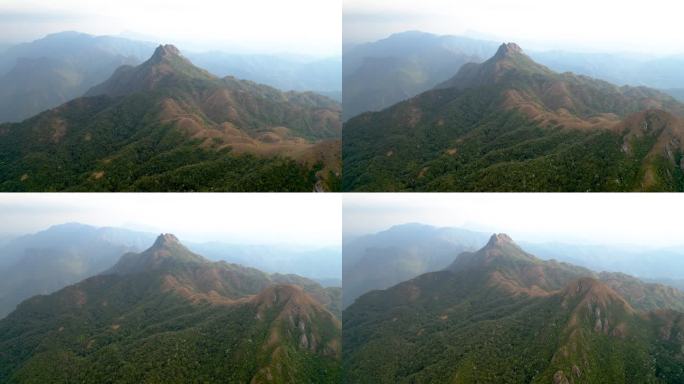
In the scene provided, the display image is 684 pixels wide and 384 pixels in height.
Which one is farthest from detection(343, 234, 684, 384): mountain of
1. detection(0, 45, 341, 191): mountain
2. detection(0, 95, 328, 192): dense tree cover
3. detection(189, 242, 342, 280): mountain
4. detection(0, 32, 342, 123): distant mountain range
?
detection(0, 32, 342, 123): distant mountain range

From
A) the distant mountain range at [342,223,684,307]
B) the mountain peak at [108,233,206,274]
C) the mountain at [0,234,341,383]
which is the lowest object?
the mountain at [0,234,341,383]

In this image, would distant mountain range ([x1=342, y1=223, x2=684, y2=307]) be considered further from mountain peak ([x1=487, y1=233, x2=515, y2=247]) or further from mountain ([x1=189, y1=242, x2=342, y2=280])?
mountain ([x1=189, y1=242, x2=342, y2=280])

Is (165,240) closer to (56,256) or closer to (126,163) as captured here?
(56,256)

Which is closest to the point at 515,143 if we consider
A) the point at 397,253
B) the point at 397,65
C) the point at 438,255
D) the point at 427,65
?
the point at 427,65

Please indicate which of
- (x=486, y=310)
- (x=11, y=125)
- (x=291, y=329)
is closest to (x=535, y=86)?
(x=486, y=310)

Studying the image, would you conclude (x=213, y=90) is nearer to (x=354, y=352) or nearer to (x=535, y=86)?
(x=354, y=352)

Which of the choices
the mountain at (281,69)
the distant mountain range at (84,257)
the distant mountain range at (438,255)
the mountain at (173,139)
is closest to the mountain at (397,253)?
the distant mountain range at (438,255)
